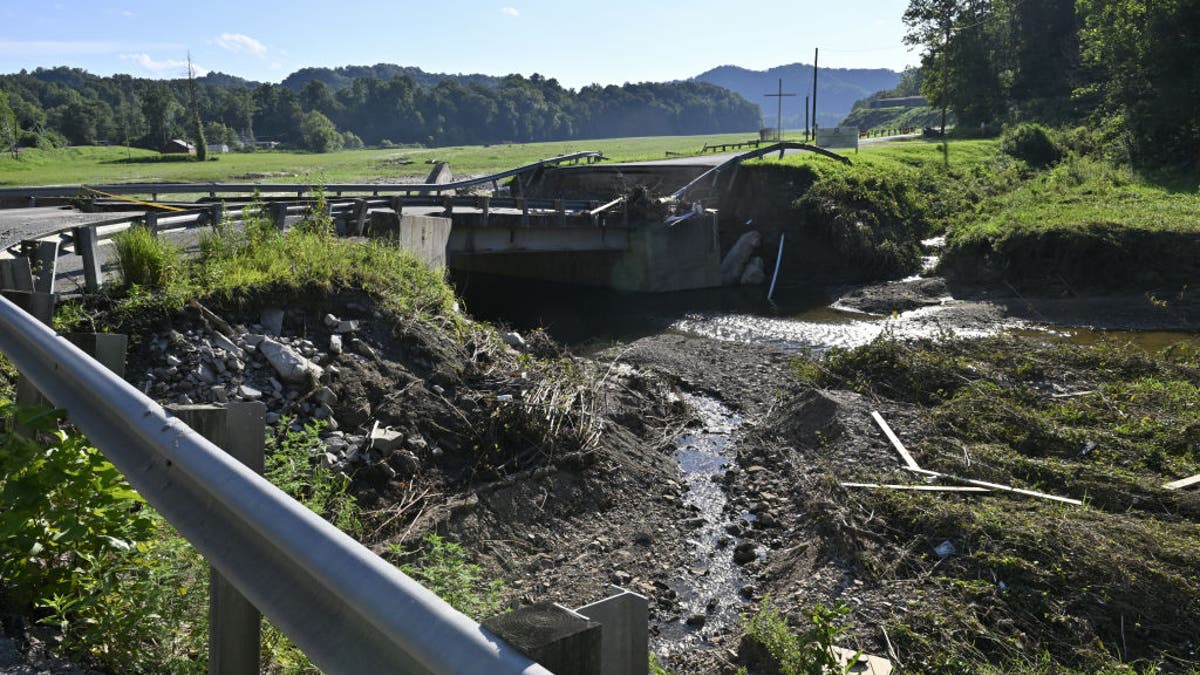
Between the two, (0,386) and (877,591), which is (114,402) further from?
(877,591)

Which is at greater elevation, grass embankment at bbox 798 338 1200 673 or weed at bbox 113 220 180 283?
weed at bbox 113 220 180 283

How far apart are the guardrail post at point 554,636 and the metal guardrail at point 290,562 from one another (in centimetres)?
2

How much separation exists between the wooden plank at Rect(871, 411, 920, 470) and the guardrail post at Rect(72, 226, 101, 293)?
32.1ft

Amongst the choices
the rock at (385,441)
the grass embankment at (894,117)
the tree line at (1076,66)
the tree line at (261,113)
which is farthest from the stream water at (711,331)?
the grass embankment at (894,117)

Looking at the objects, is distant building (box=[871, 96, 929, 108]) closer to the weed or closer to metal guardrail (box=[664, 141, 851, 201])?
metal guardrail (box=[664, 141, 851, 201])

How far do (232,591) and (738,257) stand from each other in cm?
2780

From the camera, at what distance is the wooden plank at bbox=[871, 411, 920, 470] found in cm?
1146

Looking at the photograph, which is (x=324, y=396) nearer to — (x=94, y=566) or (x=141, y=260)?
(x=141, y=260)

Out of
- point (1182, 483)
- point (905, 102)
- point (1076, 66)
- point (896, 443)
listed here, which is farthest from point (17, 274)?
point (905, 102)

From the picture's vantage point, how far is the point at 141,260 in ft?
36.6

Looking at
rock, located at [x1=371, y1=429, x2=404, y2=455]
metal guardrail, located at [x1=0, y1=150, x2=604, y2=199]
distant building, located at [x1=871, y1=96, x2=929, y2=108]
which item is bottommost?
rock, located at [x1=371, y1=429, x2=404, y2=455]

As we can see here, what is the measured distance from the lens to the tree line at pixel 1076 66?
34469mm

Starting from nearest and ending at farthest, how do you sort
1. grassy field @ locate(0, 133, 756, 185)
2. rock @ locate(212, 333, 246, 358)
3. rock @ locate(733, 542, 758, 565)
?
rock @ locate(733, 542, 758, 565) → rock @ locate(212, 333, 246, 358) → grassy field @ locate(0, 133, 756, 185)

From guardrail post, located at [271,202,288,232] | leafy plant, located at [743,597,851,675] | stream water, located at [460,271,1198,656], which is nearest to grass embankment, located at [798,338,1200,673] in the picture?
leafy plant, located at [743,597,851,675]
